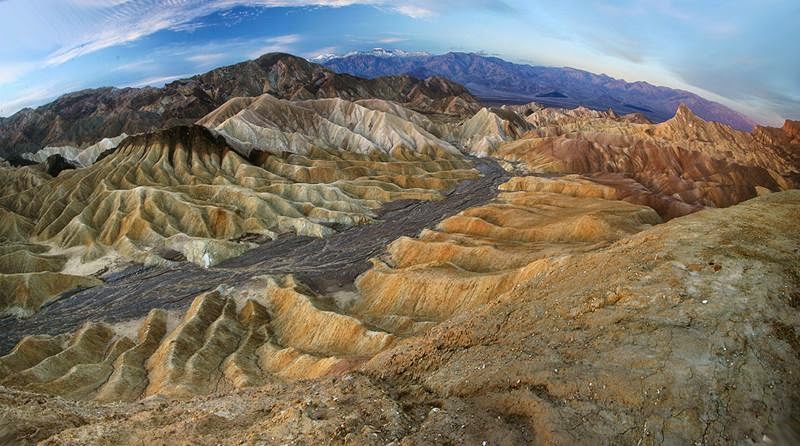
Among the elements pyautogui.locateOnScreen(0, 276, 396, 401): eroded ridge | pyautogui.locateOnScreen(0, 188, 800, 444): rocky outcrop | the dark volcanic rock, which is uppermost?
pyautogui.locateOnScreen(0, 188, 800, 444): rocky outcrop

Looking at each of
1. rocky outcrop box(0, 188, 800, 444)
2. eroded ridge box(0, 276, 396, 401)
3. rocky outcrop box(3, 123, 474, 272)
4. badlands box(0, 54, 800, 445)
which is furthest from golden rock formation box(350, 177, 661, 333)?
rocky outcrop box(3, 123, 474, 272)

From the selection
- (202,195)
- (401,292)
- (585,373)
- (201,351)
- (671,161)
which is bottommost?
(201,351)

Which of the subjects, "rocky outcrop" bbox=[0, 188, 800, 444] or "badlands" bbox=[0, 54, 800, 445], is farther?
"badlands" bbox=[0, 54, 800, 445]

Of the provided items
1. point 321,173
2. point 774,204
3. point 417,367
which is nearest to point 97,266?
point 321,173

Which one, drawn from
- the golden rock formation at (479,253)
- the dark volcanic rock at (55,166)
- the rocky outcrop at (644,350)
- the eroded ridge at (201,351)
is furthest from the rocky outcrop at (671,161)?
the dark volcanic rock at (55,166)

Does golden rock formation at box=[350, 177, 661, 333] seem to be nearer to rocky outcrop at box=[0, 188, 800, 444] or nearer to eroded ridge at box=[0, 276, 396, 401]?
eroded ridge at box=[0, 276, 396, 401]

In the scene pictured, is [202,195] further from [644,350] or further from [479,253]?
[644,350]

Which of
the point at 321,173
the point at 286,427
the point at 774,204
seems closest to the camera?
the point at 286,427

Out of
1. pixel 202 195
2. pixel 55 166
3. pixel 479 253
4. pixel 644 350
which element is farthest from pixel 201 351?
pixel 55 166

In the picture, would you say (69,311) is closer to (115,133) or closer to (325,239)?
(325,239)
